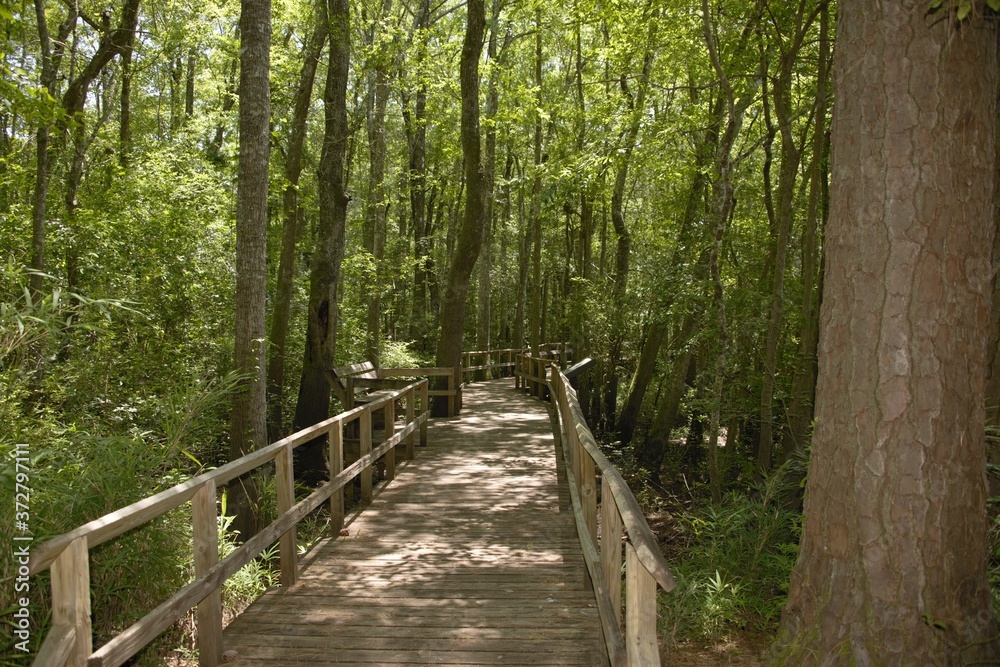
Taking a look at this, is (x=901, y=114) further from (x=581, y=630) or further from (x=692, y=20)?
(x=692, y=20)

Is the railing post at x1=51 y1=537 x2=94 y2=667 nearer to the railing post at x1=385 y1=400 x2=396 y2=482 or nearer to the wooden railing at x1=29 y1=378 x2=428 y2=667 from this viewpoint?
the wooden railing at x1=29 y1=378 x2=428 y2=667

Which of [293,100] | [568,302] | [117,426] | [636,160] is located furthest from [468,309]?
[117,426]

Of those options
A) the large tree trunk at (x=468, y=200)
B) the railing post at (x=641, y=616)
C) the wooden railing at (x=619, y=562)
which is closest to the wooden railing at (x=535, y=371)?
the large tree trunk at (x=468, y=200)

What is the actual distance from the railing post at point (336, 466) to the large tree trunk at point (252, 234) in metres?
1.67

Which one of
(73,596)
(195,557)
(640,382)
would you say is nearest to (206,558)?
(195,557)

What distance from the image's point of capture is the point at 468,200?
47.8ft

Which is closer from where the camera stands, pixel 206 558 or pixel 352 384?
pixel 206 558

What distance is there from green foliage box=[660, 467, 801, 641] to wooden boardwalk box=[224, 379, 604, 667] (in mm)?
709

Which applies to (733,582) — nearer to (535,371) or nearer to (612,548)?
(612,548)

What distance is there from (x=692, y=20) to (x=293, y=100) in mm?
10072

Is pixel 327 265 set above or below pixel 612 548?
above

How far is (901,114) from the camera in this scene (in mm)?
3213

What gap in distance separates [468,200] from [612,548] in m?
11.4

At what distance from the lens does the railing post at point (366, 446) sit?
Answer: 7453mm
